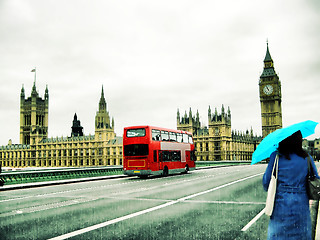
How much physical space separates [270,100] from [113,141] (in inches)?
2684

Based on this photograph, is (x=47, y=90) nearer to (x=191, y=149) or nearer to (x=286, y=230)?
(x=191, y=149)

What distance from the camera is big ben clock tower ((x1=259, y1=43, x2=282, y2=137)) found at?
134m

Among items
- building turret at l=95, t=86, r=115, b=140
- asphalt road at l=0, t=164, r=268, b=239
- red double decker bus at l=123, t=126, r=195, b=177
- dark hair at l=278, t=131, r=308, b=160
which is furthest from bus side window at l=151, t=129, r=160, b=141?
building turret at l=95, t=86, r=115, b=140

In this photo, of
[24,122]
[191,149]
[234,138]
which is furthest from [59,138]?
[191,149]

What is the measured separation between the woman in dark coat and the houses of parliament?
110136mm

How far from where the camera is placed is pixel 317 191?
12.6 feet

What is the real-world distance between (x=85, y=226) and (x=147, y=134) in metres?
17.1

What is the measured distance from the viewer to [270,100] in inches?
5399

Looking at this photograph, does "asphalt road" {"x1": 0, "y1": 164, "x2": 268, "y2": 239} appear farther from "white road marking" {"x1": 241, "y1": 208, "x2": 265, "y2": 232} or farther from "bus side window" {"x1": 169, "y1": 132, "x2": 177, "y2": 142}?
"bus side window" {"x1": 169, "y1": 132, "x2": 177, "y2": 142}

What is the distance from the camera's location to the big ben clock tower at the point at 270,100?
134 metres

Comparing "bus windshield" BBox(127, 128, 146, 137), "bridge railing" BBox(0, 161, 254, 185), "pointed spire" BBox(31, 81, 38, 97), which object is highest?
"pointed spire" BBox(31, 81, 38, 97)

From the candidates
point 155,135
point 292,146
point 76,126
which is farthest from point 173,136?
point 76,126

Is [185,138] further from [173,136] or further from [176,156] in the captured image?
[173,136]

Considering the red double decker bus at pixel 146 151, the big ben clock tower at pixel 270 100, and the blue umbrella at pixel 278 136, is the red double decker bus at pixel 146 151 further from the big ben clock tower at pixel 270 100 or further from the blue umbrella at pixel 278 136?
the big ben clock tower at pixel 270 100
